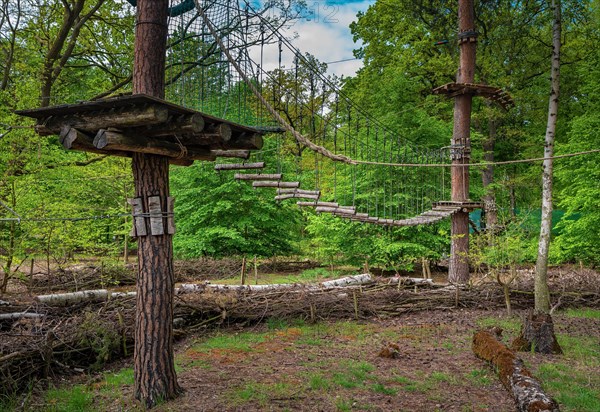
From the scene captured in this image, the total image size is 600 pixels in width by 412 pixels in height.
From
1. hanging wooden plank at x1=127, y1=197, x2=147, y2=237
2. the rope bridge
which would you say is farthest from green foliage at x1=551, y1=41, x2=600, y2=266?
hanging wooden plank at x1=127, y1=197, x2=147, y2=237

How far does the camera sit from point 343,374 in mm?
5090

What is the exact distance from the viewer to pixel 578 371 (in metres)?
5.12

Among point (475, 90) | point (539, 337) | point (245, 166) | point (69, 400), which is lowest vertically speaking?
point (69, 400)

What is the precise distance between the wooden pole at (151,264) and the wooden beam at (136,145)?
203 millimetres

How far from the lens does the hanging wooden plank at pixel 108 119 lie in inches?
136

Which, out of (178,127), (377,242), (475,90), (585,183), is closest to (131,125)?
(178,127)

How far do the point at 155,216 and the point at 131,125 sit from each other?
94cm

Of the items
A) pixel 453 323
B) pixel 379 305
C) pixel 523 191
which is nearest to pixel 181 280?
pixel 379 305

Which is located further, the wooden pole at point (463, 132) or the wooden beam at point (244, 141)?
the wooden pole at point (463, 132)

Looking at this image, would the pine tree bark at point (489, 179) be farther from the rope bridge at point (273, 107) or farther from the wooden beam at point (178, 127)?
the wooden beam at point (178, 127)

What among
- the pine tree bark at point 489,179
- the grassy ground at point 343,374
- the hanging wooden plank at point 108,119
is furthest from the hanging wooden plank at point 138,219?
the pine tree bark at point 489,179

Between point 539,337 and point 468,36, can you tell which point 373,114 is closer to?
point 468,36

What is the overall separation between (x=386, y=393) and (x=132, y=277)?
27.7 ft

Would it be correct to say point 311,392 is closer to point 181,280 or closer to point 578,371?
point 578,371
